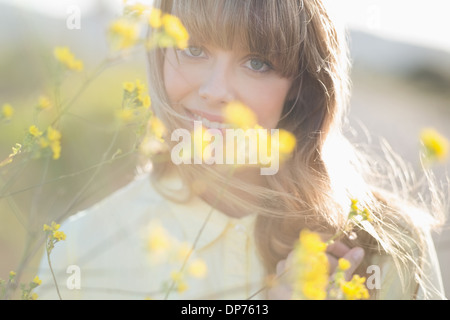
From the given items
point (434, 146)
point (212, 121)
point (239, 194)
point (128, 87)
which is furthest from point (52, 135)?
point (239, 194)

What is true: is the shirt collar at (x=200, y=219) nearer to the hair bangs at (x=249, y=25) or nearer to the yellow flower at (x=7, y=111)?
the hair bangs at (x=249, y=25)

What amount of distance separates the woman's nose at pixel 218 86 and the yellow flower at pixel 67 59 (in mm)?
597

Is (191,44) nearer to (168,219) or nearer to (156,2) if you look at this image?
(156,2)

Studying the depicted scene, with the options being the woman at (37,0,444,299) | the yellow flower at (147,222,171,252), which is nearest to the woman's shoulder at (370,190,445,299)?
the woman at (37,0,444,299)

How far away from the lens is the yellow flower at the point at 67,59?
2.68ft

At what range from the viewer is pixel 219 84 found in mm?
1404

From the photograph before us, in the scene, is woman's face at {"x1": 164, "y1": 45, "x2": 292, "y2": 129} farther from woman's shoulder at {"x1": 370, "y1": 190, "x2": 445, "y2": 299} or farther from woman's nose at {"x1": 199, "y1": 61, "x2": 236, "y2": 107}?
woman's shoulder at {"x1": 370, "y1": 190, "x2": 445, "y2": 299}

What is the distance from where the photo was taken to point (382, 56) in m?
8.37

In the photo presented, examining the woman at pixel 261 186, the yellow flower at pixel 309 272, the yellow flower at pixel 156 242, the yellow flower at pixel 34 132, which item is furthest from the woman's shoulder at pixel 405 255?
the yellow flower at pixel 34 132

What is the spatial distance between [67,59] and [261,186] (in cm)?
90

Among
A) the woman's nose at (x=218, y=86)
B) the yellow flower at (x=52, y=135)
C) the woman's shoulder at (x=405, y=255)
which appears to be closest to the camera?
the yellow flower at (x=52, y=135)

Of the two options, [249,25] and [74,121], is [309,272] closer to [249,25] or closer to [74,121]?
[249,25]

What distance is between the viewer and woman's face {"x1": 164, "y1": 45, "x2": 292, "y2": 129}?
143cm
